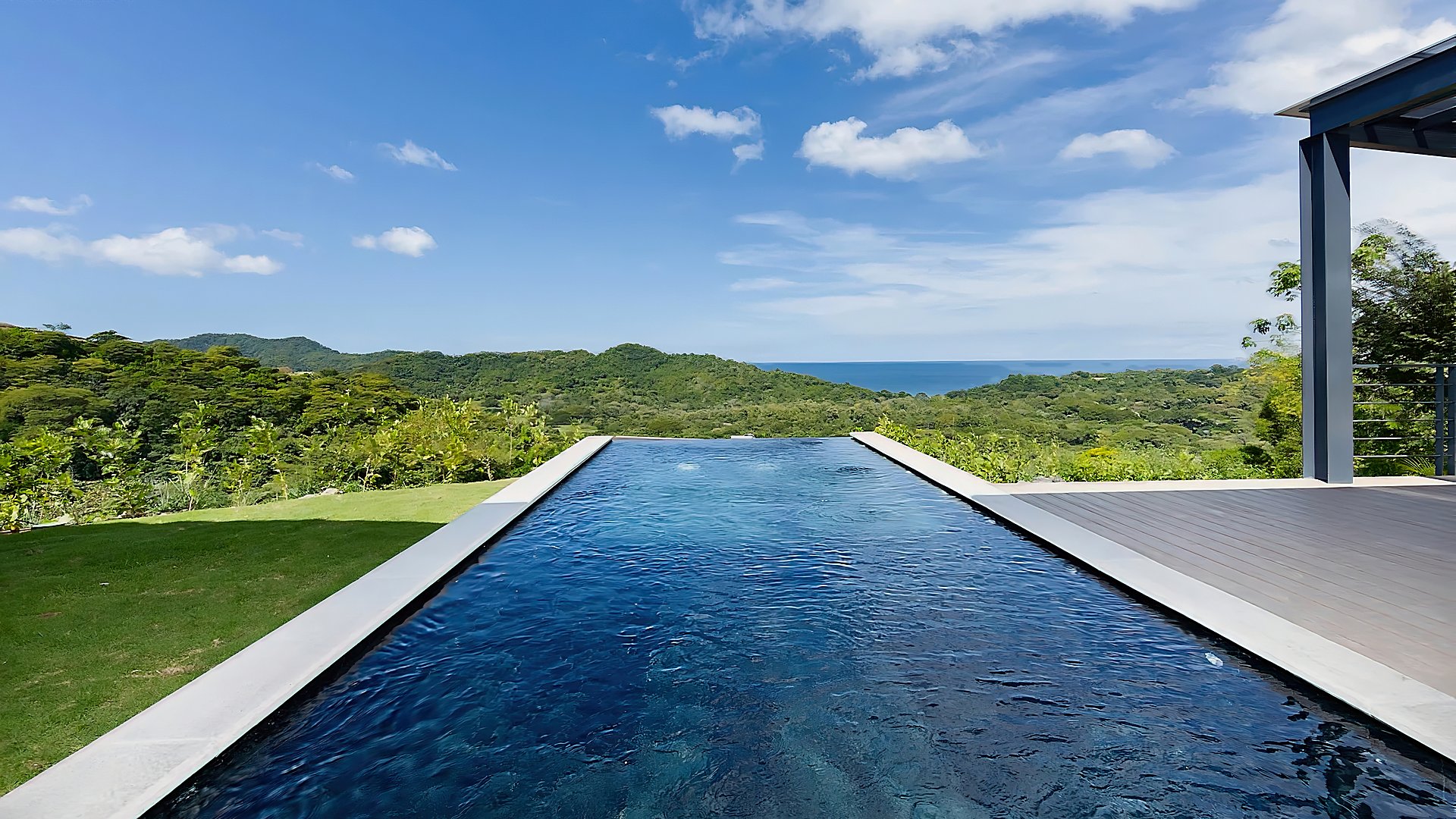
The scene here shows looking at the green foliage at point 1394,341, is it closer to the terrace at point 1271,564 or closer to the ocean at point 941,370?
the terrace at point 1271,564

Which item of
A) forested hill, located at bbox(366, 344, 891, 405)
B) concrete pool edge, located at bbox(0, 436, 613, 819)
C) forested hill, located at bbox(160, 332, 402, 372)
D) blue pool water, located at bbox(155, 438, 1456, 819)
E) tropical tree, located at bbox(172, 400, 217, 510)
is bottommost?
blue pool water, located at bbox(155, 438, 1456, 819)

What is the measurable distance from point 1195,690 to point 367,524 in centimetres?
455

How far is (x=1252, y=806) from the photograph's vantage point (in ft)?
5.36

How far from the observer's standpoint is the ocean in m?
75.4

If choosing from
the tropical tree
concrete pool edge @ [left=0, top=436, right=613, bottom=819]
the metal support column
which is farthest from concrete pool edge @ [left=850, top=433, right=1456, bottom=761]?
the tropical tree

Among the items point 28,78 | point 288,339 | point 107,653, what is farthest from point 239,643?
point 288,339

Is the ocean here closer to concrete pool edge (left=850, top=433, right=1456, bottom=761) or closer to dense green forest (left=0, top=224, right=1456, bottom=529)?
dense green forest (left=0, top=224, right=1456, bottom=529)

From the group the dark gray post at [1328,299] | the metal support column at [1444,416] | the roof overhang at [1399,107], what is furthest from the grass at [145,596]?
the metal support column at [1444,416]

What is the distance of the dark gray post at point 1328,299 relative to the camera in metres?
4.84

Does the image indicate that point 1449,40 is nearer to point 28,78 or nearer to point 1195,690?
point 1195,690

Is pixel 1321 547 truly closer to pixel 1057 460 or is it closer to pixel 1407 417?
pixel 1407 417

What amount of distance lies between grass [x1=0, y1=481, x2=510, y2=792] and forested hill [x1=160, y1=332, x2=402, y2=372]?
62.4ft

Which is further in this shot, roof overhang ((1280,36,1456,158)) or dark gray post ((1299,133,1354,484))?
dark gray post ((1299,133,1354,484))

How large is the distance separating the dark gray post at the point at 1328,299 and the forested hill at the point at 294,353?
23.0m
